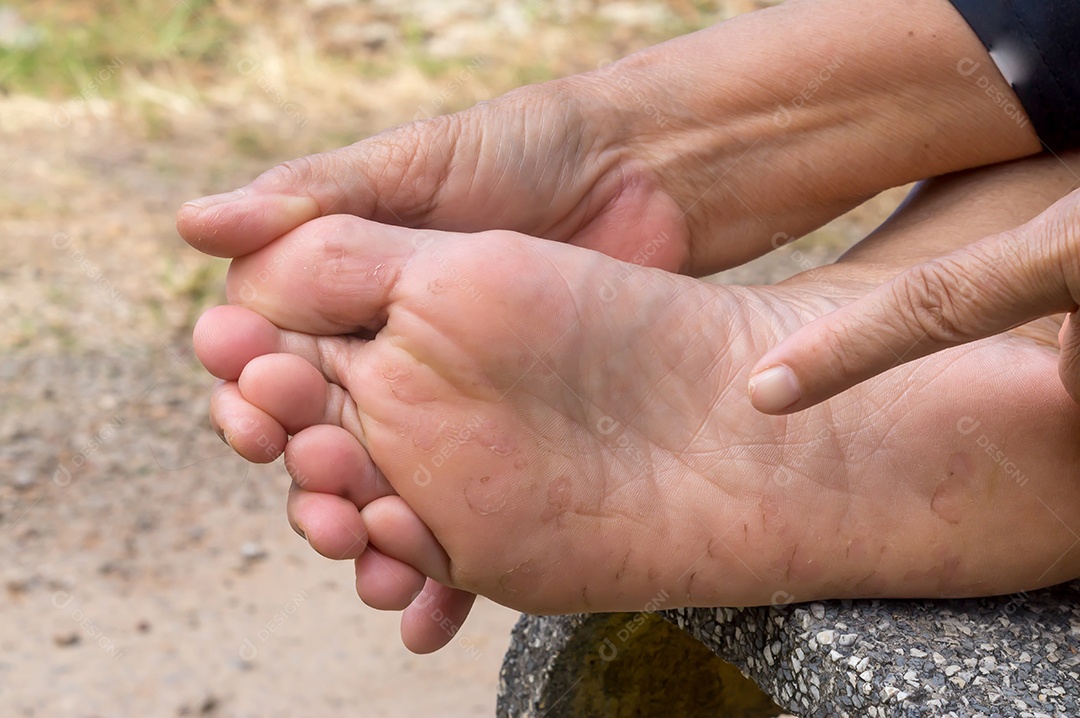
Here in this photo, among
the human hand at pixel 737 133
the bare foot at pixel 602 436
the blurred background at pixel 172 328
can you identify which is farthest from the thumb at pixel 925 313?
the blurred background at pixel 172 328

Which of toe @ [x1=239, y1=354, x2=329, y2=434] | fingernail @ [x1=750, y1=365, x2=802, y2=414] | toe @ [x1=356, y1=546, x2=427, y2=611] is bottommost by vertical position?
toe @ [x1=356, y1=546, x2=427, y2=611]

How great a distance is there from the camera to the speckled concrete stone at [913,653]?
0.80 metres

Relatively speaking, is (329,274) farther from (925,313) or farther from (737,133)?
(737,133)

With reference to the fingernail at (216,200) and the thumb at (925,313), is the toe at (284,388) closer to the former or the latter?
the fingernail at (216,200)

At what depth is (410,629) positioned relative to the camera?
964 mm

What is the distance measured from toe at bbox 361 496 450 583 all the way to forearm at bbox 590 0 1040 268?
0.53 metres

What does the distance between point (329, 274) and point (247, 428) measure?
0.13 m

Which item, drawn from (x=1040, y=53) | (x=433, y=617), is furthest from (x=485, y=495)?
(x=1040, y=53)

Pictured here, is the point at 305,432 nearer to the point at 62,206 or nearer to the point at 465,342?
the point at 465,342

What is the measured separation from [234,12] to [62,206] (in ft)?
3.97

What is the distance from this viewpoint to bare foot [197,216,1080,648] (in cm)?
84

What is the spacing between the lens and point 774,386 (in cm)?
75

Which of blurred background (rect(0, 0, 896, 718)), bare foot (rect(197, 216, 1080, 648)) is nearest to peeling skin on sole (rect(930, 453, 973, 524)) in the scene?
bare foot (rect(197, 216, 1080, 648))

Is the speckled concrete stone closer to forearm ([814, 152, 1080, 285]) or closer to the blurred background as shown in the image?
forearm ([814, 152, 1080, 285])
